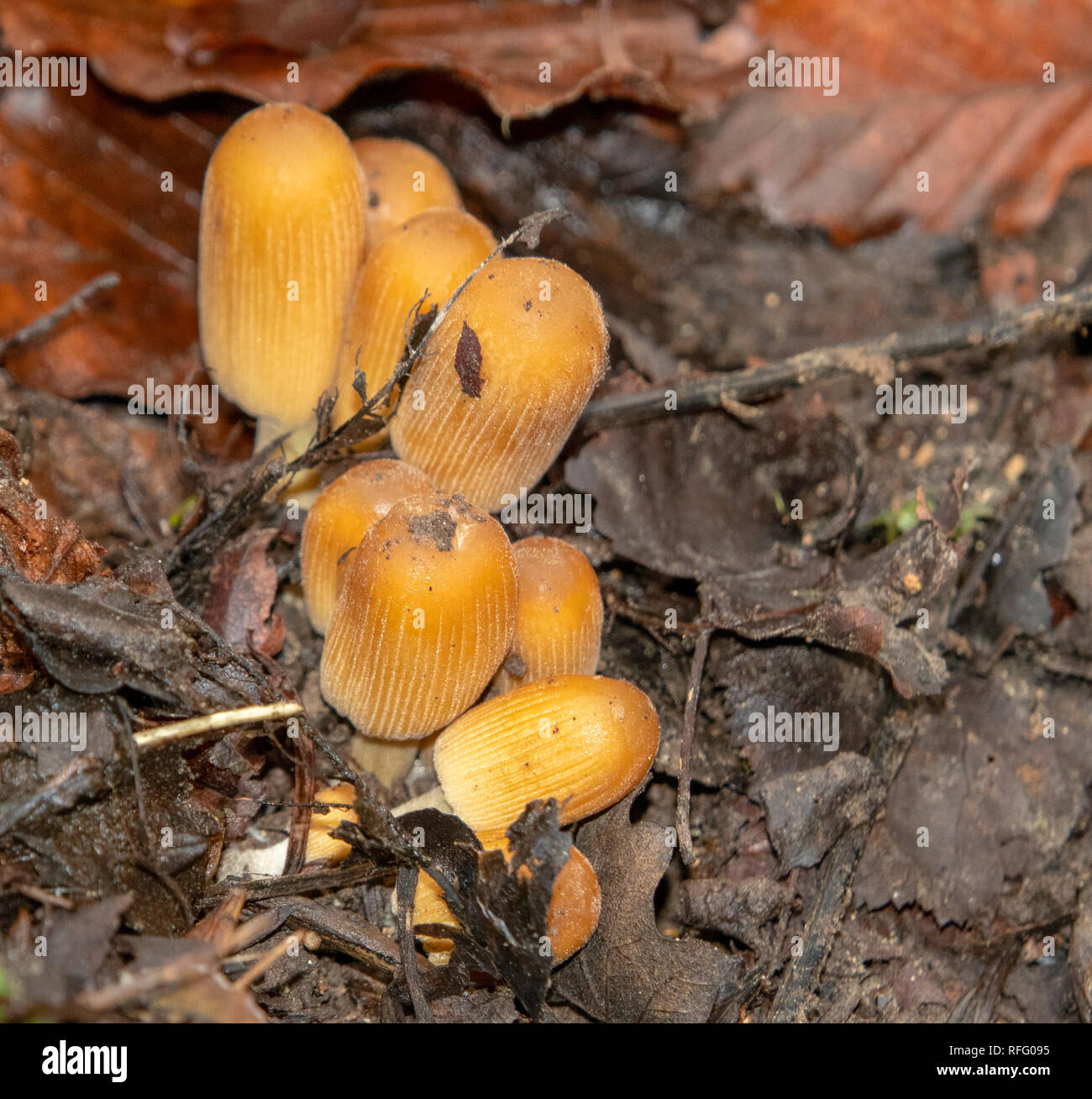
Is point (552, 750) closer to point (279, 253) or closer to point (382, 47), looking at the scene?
point (279, 253)

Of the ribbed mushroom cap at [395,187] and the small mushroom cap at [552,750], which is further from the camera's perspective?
the ribbed mushroom cap at [395,187]

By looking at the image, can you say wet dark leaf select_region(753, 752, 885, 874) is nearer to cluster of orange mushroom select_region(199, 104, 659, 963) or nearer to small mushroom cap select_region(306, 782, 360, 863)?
cluster of orange mushroom select_region(199, 104, 659, 963)

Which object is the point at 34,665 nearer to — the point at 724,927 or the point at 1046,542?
the point at 724,927

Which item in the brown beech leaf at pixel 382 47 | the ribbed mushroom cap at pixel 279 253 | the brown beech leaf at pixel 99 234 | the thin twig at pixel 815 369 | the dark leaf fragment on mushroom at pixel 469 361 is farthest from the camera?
the brown beech leaf at pixel 382 47

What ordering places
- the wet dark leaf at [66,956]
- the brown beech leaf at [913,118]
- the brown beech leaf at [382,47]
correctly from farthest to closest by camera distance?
the brown beech leaf at [913,118] < the brown beech leaf at [382,47] < the wet dark leaf at [66,956]

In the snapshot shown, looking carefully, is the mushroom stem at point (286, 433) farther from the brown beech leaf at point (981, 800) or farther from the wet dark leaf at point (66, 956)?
the brown beech leaf at point (981, 800)

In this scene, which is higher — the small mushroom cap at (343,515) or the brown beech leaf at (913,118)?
the brown beech leaf at (913,118)

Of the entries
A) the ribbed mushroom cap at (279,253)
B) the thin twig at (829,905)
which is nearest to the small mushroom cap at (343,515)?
the ribbed mushroom cap at (279,253)

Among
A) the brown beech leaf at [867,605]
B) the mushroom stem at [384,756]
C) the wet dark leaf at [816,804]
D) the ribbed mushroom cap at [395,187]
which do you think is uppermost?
the ribbed mushroom cap at [395,187]

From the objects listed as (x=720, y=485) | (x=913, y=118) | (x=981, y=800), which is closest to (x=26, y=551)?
(x=720, y=485)
